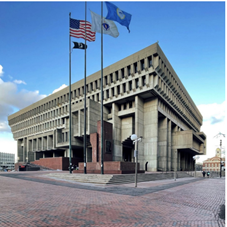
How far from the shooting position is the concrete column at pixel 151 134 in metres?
41.2

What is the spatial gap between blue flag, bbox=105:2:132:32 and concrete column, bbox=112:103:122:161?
2450cm

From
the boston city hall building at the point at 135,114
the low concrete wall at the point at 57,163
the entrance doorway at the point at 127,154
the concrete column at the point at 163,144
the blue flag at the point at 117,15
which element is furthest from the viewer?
the entrance doorway at the point at 127,154

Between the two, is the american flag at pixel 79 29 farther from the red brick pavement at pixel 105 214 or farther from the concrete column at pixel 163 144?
the concrete column at pixel 163 144

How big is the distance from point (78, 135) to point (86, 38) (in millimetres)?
26939

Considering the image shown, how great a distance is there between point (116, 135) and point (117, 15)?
26762 millimetres

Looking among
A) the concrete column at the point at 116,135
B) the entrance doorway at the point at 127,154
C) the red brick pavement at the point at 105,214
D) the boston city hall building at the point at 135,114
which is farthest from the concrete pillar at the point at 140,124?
the red brick pavement at the point at 105,214

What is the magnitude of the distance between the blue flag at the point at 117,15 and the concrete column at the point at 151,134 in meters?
22.5

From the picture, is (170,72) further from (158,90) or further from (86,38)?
(86,38)

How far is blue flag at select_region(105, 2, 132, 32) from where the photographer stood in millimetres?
21312

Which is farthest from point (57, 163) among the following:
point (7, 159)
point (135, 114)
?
point (7, 159)

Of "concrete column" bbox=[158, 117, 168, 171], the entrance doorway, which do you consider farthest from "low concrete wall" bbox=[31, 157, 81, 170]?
"concrete column" bbox=[158, 117, 168, 171]

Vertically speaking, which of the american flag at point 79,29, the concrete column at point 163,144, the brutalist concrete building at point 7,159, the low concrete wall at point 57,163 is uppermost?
the american flag at point 79,29

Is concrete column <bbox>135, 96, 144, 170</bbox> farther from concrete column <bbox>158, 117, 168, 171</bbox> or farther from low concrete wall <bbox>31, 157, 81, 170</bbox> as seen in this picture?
low concrete wall <bbox>31, 157, 81, 170</bbox>

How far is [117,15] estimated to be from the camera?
21.6m
